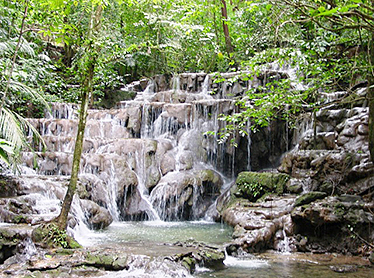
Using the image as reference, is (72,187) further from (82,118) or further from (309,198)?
(309,198)

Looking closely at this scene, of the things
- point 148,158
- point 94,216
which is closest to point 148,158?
point 148,158

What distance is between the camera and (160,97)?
59.4ft

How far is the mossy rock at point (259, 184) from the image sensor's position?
33.5 ft

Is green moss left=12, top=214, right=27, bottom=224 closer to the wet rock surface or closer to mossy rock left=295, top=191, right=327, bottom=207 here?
the wet rock surface

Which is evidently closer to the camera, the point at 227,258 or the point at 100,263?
the point at 100,263

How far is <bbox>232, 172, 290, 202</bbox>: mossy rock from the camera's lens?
10219 mm

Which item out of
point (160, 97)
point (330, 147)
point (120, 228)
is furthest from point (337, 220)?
point (160, 97)

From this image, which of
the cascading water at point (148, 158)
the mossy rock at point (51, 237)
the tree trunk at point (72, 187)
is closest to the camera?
the mossy rock at point (51, 237)

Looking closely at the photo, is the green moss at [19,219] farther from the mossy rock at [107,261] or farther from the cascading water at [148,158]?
the mossy rock at [107,261]

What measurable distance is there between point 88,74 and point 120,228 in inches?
200

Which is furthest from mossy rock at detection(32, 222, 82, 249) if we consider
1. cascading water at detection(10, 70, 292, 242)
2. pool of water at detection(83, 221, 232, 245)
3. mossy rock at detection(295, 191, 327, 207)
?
mossy rock at detection(295, 191, 327, 207)

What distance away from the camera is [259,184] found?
1055 centimetres

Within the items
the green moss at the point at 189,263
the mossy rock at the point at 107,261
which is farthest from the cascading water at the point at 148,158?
the green moss at the point at 189,263

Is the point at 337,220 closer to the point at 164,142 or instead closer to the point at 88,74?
the point at 88,74
